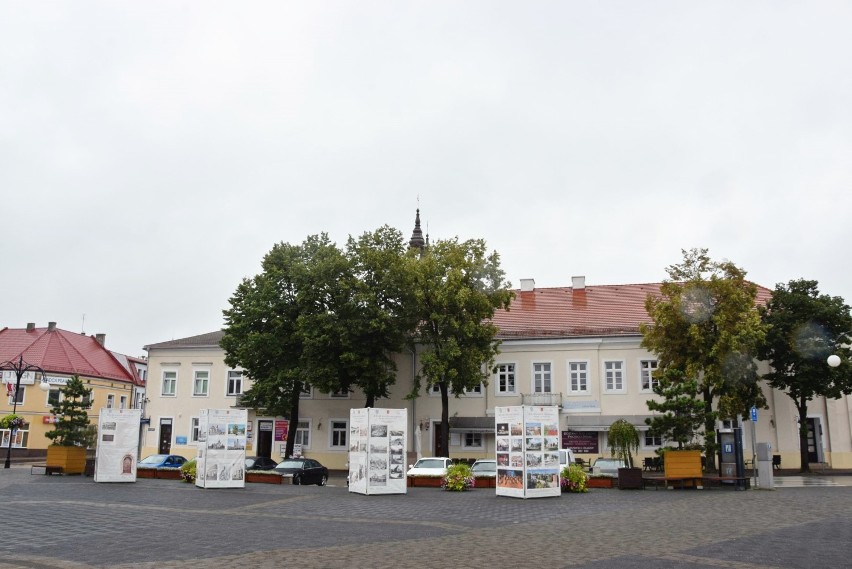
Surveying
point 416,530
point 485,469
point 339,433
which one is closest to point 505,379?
point 339,433

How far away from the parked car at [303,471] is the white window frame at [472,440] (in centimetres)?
1256

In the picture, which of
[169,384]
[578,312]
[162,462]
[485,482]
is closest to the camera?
[485,482]

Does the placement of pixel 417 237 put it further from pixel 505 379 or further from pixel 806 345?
pixel 806 345

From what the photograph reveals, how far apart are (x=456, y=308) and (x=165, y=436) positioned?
2382 cm

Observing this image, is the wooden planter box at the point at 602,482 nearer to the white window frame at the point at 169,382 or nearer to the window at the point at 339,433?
the window at the point at 339,433

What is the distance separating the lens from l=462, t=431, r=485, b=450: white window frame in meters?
44.7

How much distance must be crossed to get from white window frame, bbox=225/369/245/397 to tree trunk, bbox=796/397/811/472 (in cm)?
3366

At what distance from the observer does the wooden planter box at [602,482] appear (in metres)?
29.8

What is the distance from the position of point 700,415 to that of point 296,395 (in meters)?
22.9

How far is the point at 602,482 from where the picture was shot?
1173 inches

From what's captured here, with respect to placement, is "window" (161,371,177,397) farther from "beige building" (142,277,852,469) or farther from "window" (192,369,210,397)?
"window" (192,369,210,397)

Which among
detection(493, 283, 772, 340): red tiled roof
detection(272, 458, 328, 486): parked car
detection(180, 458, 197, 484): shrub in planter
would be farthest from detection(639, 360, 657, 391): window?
detection(180, 458, 197, 484): shrub in planter

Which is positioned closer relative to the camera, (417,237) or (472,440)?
(472,440)

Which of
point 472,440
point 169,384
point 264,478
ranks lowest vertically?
point 264,478
